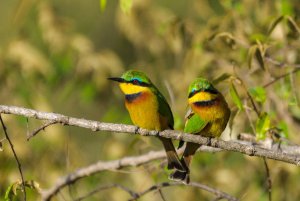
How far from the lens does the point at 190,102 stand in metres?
3.28

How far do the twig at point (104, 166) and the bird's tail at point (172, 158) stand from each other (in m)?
0.22

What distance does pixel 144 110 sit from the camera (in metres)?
3.43

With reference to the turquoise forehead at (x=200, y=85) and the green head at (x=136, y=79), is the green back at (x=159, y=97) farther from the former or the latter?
the turquoise forehead at (x=200, y=85)

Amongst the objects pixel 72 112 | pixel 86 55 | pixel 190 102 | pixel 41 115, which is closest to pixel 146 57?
pixel 86 55

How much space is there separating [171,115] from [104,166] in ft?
1.65

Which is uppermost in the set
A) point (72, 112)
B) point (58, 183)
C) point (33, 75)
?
point (33, 75)

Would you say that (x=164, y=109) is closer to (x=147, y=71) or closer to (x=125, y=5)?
(x=125, y=5)

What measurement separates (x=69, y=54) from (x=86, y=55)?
0.36ft

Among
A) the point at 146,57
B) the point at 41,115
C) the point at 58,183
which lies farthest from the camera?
the point at 146,57

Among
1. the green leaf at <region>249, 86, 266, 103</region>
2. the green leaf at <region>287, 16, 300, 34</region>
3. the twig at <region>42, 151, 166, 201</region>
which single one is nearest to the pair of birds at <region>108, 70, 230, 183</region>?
the green leaf at <region>249, 86, 266, 103</region>

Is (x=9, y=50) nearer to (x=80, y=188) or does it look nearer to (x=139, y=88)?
(x=80, y=188)

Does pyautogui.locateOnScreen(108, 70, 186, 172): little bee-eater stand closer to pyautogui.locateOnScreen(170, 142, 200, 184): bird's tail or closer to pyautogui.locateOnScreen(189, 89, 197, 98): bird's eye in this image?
pyautogui.locateOnScreen(170, 142, 200, 184): bird's tail

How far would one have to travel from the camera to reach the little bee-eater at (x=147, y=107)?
3.37 m

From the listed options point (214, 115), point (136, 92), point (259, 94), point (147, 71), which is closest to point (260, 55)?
point (259, 94)
